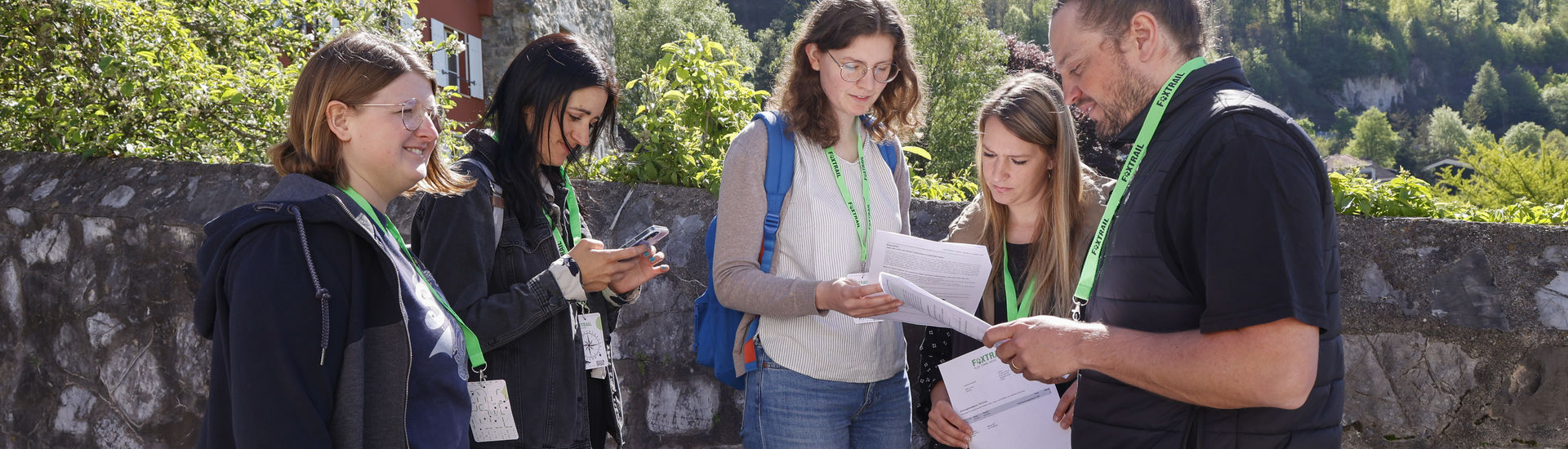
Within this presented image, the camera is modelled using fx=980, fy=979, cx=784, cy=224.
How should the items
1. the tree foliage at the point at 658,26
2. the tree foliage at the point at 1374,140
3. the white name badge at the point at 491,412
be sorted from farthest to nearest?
1. the tree foliage at the point at 1374,140
2. the tree foliage at the point at 658,26
3. the white name badge at the point at 491,412

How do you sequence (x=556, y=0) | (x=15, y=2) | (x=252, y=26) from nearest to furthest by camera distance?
(x=15, y=2) → (x=252, y=26) → (x=556, y=0)

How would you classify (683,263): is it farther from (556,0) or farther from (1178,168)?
(556,0)

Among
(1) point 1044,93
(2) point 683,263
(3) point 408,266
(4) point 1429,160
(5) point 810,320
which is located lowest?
(4) point 1429,160

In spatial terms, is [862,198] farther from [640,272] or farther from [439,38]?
[439,38]

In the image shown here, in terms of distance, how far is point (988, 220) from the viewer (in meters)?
2.73

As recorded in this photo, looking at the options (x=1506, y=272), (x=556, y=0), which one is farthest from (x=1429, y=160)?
(x=1506, y=272)

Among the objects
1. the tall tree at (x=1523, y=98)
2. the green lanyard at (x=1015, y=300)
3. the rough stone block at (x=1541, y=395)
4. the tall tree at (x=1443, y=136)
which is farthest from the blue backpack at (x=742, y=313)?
the tall tree at (x=1523, y=98)

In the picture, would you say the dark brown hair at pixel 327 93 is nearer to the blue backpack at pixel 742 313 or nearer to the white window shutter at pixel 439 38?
the blue backpack at pixel 742 313

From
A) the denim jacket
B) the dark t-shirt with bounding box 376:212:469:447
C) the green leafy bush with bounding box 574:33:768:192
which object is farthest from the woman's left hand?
the green leafy bush with bounding box 574:33:768:192

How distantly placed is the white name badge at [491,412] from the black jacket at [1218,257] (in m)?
1.15

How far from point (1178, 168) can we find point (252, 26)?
4437mm

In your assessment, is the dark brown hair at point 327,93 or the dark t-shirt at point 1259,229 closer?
the dark t-shirt at point 1259,229

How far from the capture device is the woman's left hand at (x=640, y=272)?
2.35m

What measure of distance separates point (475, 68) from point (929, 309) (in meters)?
14.3
